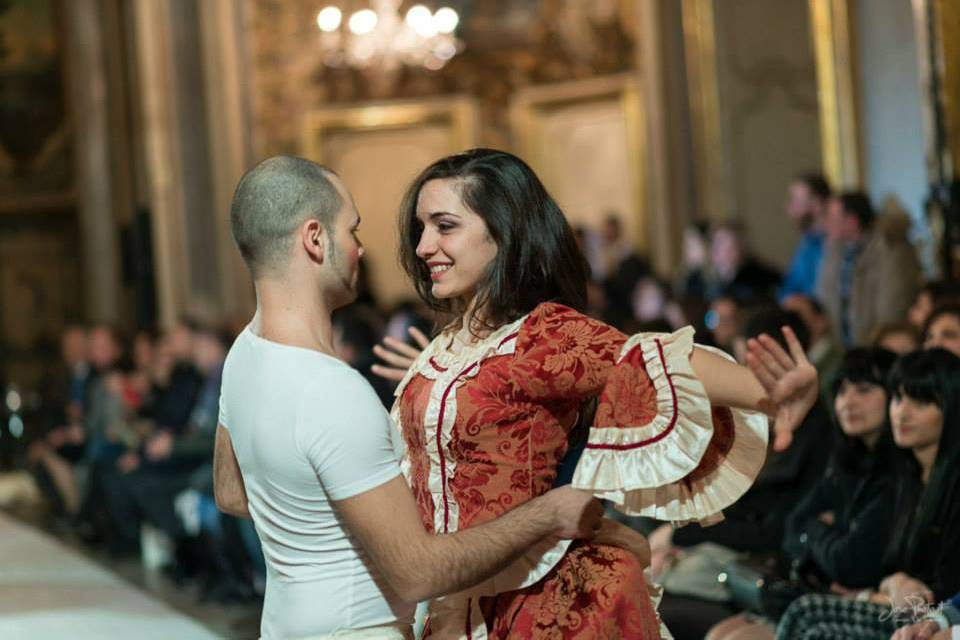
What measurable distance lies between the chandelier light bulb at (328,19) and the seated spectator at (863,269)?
7.29 m

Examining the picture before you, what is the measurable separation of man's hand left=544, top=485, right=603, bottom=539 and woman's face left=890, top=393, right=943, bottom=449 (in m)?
1.92

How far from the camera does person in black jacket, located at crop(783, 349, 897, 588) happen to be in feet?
15.2

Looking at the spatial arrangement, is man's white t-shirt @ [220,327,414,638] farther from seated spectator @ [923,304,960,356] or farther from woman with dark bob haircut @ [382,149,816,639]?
seated spectator @ [923,304,960,356]

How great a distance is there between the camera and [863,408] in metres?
4.72

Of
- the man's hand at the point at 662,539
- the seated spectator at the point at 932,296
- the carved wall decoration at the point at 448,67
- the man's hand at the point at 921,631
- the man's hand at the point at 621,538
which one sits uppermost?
the carved wall decoration at the point at 448,67

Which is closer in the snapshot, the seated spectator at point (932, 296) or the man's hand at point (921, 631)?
the man's hand at point (921, 631)

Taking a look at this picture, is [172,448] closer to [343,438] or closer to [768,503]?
[768,503]

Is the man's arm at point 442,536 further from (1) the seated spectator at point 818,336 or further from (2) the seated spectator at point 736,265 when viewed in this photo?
(2) the seated spectator at point 736,265

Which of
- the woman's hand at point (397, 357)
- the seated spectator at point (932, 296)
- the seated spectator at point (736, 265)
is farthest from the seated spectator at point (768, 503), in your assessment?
the seated spectator at point (736, 265)

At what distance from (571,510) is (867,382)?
88.4 inches

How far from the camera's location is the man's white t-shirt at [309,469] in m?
2.59

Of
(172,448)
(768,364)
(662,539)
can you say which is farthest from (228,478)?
(172,448)

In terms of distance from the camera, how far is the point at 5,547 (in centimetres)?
926

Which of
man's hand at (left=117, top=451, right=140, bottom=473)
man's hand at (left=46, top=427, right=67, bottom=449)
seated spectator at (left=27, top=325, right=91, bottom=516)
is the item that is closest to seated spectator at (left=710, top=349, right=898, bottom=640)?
man's hand at (left=117, top=451, right=140, bottom=473)
